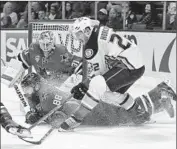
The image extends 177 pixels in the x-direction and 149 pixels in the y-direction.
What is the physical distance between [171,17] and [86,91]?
209 centimetres

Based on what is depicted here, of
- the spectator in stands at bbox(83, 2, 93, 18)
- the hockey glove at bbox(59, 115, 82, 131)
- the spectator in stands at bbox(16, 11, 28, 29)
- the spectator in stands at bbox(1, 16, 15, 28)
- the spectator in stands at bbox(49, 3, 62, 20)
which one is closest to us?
the hockey glove at bbox(59, 115, 82, 131)

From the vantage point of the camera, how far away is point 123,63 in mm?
3109

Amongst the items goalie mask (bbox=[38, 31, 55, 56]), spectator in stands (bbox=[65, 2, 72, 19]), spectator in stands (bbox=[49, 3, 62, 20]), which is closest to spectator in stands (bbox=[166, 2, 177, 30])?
spectator in stands (bbox=[65, 2, 72, 19])

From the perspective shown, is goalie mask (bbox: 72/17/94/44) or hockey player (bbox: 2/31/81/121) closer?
goalie mask (bbox: 72/17/94/44)

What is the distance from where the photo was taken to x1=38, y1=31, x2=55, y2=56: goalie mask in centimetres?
349

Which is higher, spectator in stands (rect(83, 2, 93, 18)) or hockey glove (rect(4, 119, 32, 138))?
spectator in stands (rect(83, 2, 93, 18))

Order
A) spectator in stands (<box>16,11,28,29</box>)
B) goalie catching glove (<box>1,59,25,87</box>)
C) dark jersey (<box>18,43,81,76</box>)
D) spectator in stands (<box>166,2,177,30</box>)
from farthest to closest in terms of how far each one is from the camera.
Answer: spectator in stands (<box>16,11,28,29</box>) → spectator in stands (<box>166,2,177,30</box>) → dark jersey (<box>18,43,81,76</box>) → goalie catching glove (<box>1,59,25,87</box>)

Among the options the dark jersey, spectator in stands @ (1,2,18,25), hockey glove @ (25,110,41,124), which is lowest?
hockey glove @ (25,110,41,124)

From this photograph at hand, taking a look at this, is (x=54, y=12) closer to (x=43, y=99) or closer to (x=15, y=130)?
(x=43, y=99)

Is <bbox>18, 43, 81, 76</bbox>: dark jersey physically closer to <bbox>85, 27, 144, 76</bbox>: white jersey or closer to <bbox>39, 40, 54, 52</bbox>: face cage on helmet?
<bbox>39, 40, 54, 52</bbox>: face cage on helmet

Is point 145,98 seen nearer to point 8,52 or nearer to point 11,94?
point 11,94

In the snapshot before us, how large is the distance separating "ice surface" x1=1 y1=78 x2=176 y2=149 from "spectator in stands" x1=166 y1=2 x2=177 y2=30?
1.38m

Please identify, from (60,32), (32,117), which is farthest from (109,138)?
(60,32)

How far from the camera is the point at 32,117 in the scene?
3.56m
